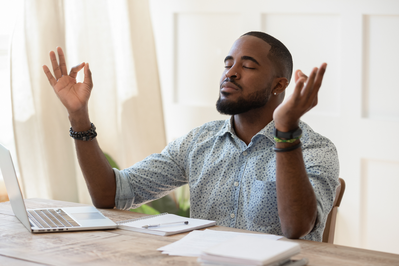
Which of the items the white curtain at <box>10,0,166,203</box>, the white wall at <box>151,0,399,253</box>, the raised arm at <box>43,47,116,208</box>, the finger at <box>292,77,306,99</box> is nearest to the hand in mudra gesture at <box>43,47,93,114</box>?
the raised arm at <box>43,47,116,208</box>

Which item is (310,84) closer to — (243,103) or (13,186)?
(243,103)

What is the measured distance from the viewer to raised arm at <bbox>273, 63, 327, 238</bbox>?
3.45ft

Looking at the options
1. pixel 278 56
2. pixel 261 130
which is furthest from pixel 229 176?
pixel 278 56

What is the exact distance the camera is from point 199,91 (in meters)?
2.47

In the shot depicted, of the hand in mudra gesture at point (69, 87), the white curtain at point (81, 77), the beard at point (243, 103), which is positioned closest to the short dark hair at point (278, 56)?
the beard at point (243, 103)

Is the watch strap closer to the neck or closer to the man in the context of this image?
the man

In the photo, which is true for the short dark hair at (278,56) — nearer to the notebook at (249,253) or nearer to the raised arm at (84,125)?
the raised arm at (84,125)

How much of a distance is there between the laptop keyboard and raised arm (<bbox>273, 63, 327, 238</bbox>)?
1.68 feet

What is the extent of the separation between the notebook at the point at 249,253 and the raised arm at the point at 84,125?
0.65 meters

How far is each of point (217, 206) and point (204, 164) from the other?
5.8 inches

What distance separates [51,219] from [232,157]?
1.83ft

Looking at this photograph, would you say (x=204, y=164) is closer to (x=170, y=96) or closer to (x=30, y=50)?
(x=30, y=50)

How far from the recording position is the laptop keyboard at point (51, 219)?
1.11 meters

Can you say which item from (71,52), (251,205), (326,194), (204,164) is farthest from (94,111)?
(326,194)
